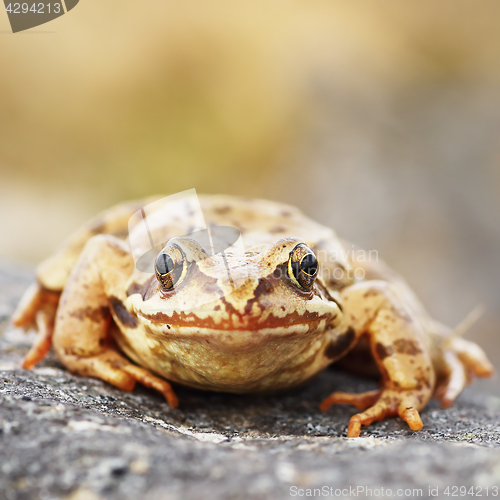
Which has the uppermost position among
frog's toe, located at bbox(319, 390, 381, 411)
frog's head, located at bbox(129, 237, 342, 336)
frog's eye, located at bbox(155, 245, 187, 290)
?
frog's eye, located at bbox(155, 245, 187, 290)

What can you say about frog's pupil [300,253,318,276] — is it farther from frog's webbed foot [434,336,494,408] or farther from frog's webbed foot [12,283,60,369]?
frog's webbed foot [12,283,60,369]

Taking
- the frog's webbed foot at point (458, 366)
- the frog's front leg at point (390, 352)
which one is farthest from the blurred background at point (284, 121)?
the frog's front leg at point (390, 352)

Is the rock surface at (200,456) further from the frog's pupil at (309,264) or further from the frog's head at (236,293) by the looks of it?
the frog's pupil at (309,264)

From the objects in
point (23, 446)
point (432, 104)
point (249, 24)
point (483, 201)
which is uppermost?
point (249, 24)

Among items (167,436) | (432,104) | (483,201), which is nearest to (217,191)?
(432,104)

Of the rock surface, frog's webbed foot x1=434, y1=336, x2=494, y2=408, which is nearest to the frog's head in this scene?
the rock surface

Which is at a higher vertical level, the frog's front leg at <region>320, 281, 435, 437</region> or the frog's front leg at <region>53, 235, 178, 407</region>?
the frog's front leg at <region>53, 235, 178, 407</region>

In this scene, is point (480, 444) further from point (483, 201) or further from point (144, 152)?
point (144, 152)
